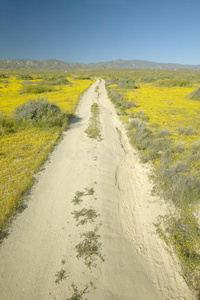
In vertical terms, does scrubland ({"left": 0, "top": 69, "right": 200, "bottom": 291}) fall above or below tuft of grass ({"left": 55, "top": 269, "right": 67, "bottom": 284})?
above

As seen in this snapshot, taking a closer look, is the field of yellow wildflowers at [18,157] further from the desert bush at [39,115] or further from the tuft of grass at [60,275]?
the tuft of grass at [60,275]

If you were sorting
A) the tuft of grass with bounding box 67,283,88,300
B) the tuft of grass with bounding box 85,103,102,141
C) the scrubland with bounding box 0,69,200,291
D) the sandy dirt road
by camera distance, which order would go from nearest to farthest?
1. the tuft of grass with bounding box 67,283,88,300
2. the sandy dirt road
3. the scrubland with bounding box 0,69,200,291
4. the tuft of grass with bounding box 85,103,102,141

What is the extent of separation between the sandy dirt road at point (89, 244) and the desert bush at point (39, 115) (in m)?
5.32

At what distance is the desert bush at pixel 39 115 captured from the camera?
34.4ft

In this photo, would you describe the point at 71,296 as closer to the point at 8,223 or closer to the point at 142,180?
the point at 8,223

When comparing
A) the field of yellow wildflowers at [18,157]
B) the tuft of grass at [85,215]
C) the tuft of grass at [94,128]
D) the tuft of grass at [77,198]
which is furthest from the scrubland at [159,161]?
the tuft of grass at [94,128]

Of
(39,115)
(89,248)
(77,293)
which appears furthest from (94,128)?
(77,293)

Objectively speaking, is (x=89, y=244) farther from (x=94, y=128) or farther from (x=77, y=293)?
(x=94, y=128)

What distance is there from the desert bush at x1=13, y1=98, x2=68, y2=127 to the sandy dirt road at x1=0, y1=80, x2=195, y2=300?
532 centimetres

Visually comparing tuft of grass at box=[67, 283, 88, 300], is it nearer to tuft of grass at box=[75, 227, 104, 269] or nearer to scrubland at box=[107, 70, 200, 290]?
tuft of grass at box=[75, 227, 104, 269]

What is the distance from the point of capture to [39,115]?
10812mm

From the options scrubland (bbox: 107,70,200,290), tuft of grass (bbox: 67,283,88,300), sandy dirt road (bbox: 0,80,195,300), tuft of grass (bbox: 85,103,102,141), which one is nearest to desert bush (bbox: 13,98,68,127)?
tuft of grass (bbox: 85,103,102,141)

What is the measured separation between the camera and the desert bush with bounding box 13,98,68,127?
10492 millimetres

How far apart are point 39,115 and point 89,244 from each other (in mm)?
9816
